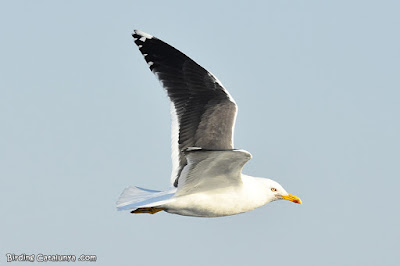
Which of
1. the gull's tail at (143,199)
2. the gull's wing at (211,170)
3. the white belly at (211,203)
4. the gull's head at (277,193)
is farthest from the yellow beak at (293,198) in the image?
the gull's tail at (143,199)

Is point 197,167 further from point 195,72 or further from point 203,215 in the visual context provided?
point 195,72

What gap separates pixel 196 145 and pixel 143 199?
52.5 inches

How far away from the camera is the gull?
10977mm

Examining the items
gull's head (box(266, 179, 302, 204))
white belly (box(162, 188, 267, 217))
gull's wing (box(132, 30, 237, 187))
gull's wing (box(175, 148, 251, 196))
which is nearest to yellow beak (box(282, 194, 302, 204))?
gull's head (box(266, 179, 302, 204))

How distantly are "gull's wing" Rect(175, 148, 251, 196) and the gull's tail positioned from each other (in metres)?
0.35

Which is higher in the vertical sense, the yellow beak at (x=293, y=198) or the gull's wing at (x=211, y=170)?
the gull's wing at (x=211, y=170)

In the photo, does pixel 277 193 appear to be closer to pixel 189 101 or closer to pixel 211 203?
pixel 211 203

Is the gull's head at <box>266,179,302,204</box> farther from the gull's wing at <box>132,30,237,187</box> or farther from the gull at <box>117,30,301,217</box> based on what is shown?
the gull's wing at <box>132,30,237,187</box>

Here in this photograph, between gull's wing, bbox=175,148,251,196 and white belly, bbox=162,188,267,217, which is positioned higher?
gull's wing, bbox=175,148,251,196

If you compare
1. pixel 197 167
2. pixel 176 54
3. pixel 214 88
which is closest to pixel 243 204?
pixel 197 167

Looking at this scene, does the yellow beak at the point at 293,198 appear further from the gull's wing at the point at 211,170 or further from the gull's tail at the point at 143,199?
the gull's tail at the point at 143,199

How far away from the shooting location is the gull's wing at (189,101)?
11367mm

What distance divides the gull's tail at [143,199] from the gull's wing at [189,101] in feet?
1.36

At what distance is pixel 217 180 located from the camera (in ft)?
35.7
